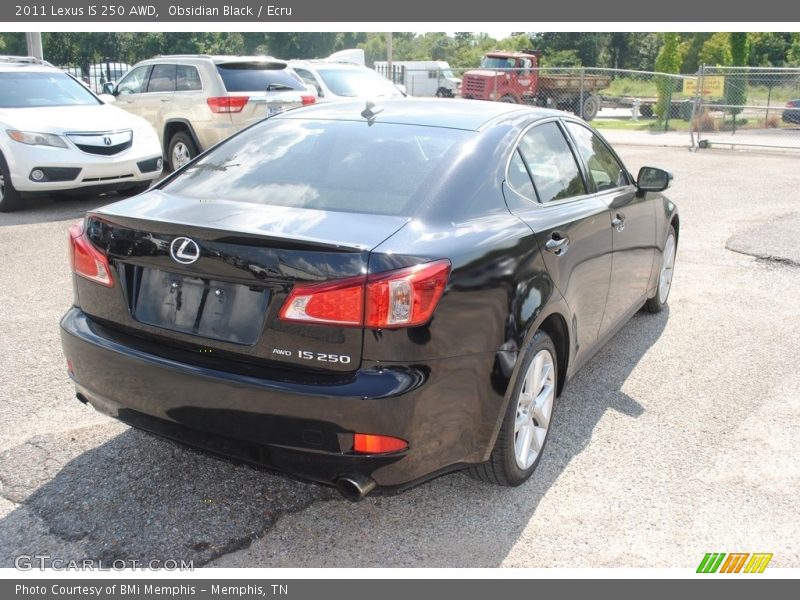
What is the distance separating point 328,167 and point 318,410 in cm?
123

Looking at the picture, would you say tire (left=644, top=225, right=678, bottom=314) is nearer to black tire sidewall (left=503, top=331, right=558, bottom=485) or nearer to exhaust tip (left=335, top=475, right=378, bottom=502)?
black tire sidewall (left=503, top=331, right=558, bottom=485)

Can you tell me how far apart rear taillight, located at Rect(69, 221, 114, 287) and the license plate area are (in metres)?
0.20

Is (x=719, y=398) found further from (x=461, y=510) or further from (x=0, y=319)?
(x=0, y=319)

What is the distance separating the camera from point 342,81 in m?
14.9

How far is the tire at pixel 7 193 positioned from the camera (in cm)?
909

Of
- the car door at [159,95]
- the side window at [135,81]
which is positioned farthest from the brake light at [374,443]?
the side window at [135,81]

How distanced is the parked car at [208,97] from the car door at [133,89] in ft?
0.08

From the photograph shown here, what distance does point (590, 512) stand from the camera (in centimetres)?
333

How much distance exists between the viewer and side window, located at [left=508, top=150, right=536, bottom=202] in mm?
3529

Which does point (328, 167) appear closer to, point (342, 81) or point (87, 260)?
point (87, 260)

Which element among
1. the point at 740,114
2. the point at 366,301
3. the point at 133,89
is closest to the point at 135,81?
the point at 133,89

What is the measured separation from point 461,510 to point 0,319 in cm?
386

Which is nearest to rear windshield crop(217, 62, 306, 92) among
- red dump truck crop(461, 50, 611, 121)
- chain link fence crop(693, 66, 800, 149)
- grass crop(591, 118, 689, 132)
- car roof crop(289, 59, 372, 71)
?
car roof crop(289, 59, 372, 71)
